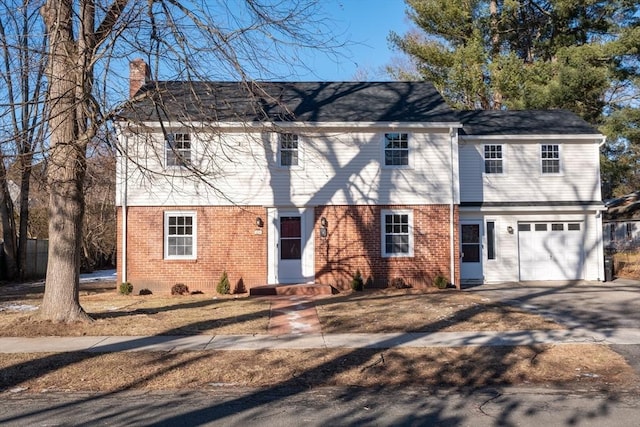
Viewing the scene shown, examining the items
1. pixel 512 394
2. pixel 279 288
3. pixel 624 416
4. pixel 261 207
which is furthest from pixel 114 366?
pixel 261 207

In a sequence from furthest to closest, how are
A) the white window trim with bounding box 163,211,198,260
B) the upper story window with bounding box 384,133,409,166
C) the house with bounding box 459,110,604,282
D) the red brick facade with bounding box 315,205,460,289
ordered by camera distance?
the house with bounding box 459,110,604,282
the upper story window with bounding box 384,133,409,166
the red brick facade with bounding box 315,205,460,289
the white window trim with bounding box 163,211,198,260

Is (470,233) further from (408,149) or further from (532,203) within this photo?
(408,149)

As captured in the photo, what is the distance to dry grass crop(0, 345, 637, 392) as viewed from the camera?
6.99 m

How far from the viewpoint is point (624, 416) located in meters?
5.71

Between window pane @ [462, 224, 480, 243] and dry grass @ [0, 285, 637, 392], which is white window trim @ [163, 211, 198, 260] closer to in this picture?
dry grass @ [0, 285, 637, 392]

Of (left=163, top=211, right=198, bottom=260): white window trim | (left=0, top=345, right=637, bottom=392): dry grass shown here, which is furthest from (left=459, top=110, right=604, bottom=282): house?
(left=0, top=345, right=637, bottom=392): dry grass

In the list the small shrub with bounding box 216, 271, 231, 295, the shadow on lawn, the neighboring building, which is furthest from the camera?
the neighboring building

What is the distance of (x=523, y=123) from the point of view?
20406mm

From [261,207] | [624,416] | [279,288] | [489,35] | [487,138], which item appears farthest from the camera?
[489,35]

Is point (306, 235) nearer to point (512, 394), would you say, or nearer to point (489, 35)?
point (512, 394)

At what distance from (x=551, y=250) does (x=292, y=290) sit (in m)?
9.48

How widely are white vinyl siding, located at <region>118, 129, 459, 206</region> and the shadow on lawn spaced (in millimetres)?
8292

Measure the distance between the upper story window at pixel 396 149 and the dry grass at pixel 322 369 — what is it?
966 centimetres

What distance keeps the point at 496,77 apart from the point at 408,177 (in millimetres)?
12617
